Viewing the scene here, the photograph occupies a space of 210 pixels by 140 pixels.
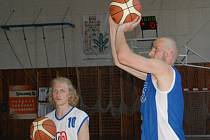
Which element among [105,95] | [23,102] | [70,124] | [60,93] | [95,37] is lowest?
[23,102]

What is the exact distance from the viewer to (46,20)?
12320 millimetres

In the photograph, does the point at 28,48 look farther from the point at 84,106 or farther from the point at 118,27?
the point at 118,27

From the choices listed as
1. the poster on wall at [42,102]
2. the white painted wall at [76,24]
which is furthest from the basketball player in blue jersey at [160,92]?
the poster on wall at [42,102]

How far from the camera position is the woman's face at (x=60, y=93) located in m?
3.37

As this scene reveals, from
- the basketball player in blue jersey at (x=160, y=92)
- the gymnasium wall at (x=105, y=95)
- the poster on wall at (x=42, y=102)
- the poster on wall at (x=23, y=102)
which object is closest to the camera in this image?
the basketball player in blue jersey at (x=160, y=92)

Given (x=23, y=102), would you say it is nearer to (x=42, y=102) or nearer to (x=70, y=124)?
(x=42, y=102)

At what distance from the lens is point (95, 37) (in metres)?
12.1

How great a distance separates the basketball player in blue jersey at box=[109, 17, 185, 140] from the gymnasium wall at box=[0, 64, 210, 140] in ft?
27.4

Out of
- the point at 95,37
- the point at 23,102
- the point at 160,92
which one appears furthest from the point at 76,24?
the point at 160,92

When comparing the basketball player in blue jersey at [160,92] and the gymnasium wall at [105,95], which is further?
the gymnasium wall at [105,95]

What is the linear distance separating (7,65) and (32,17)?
1.57 m

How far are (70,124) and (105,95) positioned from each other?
8.60m

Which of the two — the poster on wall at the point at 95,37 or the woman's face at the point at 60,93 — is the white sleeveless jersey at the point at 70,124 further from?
the poster on wall at the point at 95,37

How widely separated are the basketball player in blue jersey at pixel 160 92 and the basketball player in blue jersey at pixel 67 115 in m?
0.60
